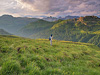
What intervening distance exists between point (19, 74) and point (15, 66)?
691 millimetres

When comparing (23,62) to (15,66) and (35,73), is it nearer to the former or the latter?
(15,66)

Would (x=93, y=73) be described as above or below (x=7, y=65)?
below

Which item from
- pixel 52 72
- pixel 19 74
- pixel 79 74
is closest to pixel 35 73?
pixel 19 74

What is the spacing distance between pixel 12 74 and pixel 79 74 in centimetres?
531

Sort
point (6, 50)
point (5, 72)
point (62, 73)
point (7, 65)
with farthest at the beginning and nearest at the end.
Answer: point (6, 50)
point (62, 73)
point (7, 65)
point (5, 72)

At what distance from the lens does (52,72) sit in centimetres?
593

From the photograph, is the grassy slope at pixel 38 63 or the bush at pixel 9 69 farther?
the grassy slope at pixel 38 63

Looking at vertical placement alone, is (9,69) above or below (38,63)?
above

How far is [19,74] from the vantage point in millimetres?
4895

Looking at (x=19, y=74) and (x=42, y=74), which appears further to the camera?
(x=42, y=74)

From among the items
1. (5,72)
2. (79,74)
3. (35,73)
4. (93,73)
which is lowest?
(93,73)

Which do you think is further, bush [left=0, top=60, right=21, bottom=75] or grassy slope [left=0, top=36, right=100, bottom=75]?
grassy slope [left=0, top=36, right=100, bottom=75]

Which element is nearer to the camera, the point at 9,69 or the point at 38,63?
the point at 9,69

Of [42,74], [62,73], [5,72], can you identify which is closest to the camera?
[5,72]
